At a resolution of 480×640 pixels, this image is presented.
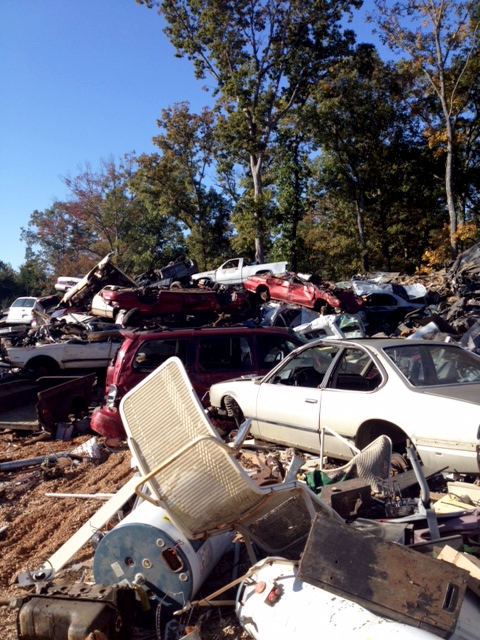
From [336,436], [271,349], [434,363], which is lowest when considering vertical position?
[336,436]

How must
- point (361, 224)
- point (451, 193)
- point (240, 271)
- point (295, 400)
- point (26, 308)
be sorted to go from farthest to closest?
point (361, 224) → point (451, 193) → point (26, 308) → point (240, 271) → point (295, 400)

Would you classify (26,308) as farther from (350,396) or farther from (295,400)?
(350,396)

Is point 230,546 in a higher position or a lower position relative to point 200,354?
lower

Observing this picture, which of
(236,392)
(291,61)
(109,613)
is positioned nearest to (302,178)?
(291,61)

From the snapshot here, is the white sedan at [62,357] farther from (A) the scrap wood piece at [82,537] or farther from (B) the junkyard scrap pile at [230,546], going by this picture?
(A) the scrap wood piece at [82,537]

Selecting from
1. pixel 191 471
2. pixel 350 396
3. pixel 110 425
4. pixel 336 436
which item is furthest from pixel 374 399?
pixel 110 425

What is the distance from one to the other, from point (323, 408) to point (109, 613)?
343 cm

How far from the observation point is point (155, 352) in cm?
850

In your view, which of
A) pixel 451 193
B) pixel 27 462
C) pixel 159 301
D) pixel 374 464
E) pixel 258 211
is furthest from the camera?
pixel 258 211

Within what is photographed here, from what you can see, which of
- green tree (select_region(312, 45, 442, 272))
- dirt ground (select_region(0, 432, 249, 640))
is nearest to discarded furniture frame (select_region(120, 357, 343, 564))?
dirt ground (select_region(0, 432, 249, 640))

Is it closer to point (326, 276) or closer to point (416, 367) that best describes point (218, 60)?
point (326, 276)

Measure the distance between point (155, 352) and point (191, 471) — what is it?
564cm

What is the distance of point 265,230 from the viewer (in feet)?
99.4

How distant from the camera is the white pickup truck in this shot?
21.2 m
